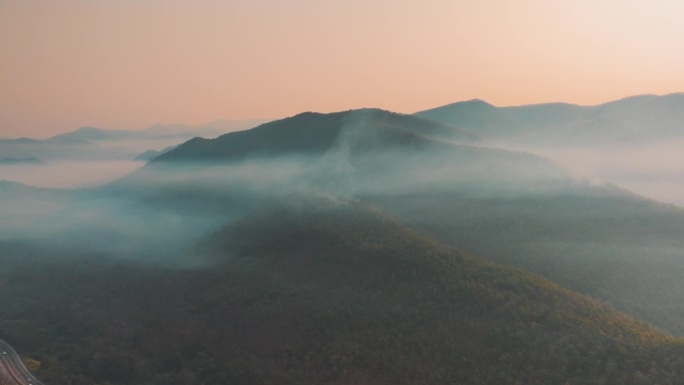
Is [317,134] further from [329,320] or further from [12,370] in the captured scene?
[12,370]

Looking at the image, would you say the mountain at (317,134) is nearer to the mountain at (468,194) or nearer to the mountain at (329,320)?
the mountain at (468,194)

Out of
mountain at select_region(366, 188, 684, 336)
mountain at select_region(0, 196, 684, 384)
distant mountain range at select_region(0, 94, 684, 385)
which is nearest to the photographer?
mountain at select_region(0, 196, 684, 384)

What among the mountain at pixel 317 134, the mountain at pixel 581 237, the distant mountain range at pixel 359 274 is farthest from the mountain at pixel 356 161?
the mountain at pixel 581 237

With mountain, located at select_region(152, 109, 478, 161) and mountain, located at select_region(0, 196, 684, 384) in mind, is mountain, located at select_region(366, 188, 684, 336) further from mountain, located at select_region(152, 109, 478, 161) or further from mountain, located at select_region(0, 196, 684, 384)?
mountain, located at select_region(152, 109, 478, 161)

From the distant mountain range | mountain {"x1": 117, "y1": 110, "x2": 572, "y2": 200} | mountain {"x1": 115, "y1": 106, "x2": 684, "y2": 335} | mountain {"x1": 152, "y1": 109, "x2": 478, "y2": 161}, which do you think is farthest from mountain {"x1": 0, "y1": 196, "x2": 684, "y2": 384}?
mountain {"x1": 152, "y1": 109, "x2": 478, "y2": 161}

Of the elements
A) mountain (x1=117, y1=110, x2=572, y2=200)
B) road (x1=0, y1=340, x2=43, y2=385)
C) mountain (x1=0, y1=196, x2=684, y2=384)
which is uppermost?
mountain (x1=117, y1=110, x2=572, y2=200)

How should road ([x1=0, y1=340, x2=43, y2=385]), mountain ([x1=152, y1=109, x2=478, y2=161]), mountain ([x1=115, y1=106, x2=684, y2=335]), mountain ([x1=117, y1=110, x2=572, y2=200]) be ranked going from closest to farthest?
road ([x1=0, y1=340, x2=43, y2=385]) → mountain ([x1=115, y1=106, x2=684, y2=335]) → mountain ([x1=117, y1=110, x2=572, y2=200]) → mountain ([x1=152, y1=109, x2=478, y2=161])

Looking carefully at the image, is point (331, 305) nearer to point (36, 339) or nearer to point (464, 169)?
point (36, 339)
